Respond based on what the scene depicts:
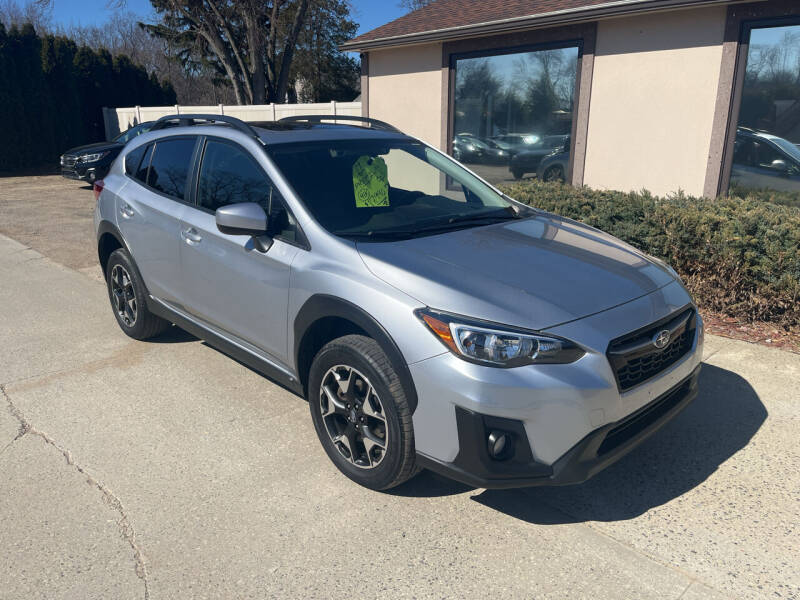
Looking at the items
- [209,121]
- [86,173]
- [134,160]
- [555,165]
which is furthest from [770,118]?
[86,173]

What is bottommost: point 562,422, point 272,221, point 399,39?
point 562,422

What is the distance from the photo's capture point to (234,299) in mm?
3834

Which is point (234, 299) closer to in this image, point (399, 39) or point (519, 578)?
point (519, 578)

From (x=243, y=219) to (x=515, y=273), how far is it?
1427mm

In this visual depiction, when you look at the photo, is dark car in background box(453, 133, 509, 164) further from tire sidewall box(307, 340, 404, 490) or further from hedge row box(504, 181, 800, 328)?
tire sidewall box(307, 340, 404, 490)

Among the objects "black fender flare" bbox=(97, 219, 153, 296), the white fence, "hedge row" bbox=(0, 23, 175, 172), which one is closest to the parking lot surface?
"black fender flare" bbox=(97, 219, 153, 296)

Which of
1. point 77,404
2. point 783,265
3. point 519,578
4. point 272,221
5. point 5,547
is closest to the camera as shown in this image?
point 519,578

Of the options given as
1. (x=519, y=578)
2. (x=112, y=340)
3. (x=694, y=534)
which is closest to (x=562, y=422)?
(x=519, y=578)

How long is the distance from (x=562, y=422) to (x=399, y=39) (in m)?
9.37

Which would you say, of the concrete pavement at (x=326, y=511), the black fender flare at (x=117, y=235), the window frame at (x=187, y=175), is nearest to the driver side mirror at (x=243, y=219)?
the window frame at (x=187, y=175)

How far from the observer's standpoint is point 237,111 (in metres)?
17.0

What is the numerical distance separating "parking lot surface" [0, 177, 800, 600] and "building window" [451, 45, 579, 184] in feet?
19.0

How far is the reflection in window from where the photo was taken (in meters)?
7.25

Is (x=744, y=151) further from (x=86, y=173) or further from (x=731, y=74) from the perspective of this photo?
(x=86, y=173)
